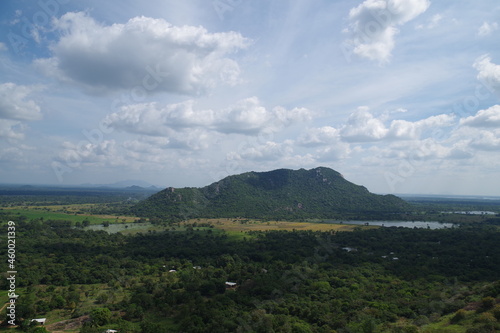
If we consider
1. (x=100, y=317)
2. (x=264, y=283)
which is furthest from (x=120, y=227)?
(x=100, y=317)

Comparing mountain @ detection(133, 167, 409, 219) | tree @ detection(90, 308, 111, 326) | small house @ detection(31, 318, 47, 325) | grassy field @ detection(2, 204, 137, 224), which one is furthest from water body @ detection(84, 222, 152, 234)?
tree @ detection(90, 308, 111, 326)

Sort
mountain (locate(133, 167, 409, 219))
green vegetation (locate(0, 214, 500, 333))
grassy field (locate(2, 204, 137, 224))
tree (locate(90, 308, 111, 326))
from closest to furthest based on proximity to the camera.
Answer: green vegetation (locate(0, 214, 500, 333)), tree (locate(90, 308, 111, 326)), grassy field (locate(2, 204, 137, 224)), mountain (locate(133, 167, 409, 219))

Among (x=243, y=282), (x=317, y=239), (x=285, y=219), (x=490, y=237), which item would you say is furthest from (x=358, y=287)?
(x=285, y=219)

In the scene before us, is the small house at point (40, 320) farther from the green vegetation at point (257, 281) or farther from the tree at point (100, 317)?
the tree at point (100, 317)

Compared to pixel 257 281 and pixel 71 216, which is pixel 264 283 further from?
pixel 71 216

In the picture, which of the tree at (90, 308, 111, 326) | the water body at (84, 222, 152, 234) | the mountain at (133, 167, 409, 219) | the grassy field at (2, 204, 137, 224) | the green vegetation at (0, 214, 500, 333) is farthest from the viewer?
the mountain at (133, 167, 409, 219)

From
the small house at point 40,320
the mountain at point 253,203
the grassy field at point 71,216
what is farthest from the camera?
the mountain at point 253,203

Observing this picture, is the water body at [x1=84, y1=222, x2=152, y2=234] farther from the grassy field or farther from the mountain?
the mountain

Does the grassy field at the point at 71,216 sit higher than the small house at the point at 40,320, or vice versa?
the grassy field at the point at 71,216

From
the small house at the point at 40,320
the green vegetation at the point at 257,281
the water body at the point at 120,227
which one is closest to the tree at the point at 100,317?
the green vegetation at the point at 257,281

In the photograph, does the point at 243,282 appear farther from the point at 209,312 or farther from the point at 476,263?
the point at 476,263

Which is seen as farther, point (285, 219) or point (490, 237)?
point (285, 219)
